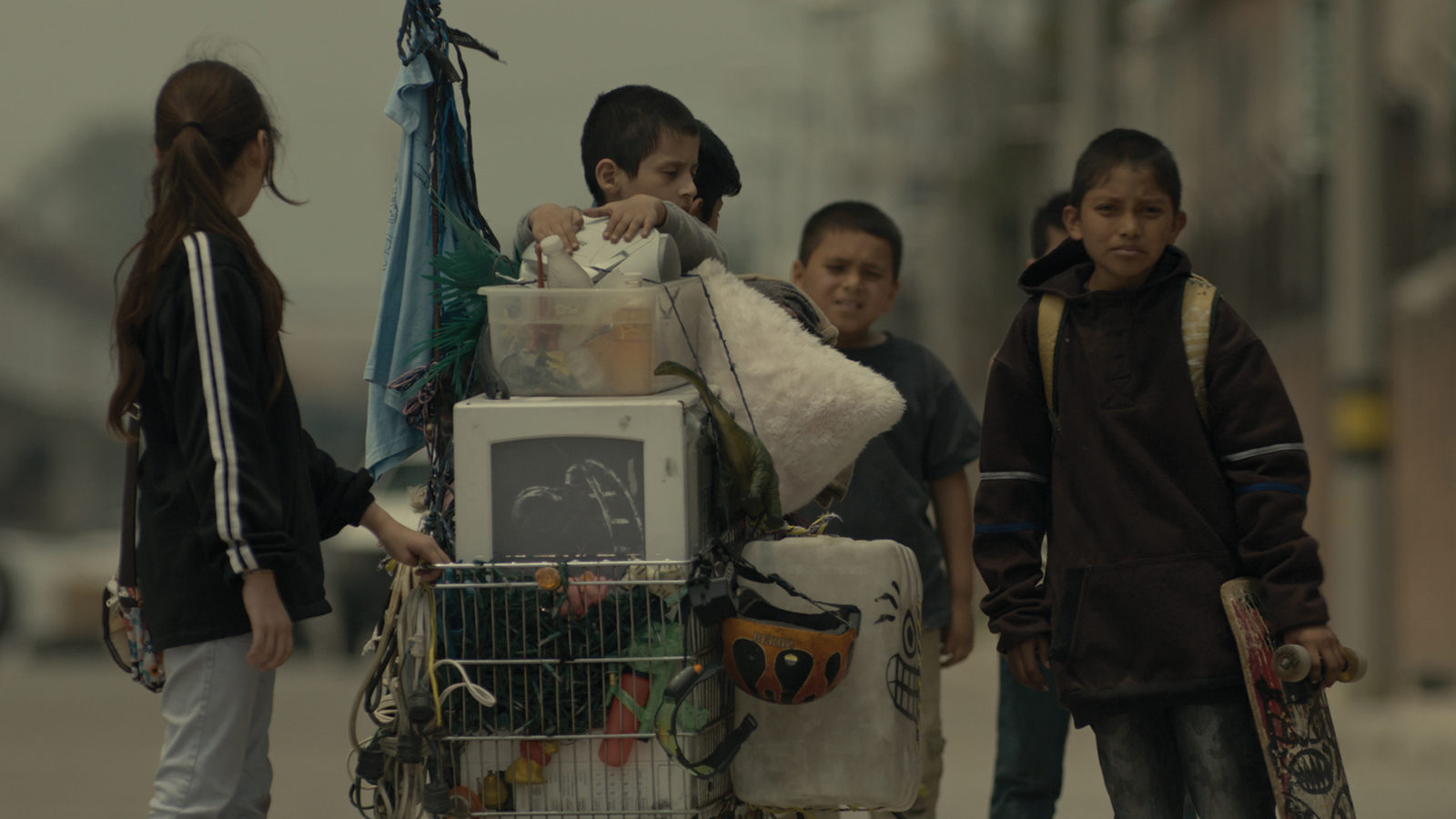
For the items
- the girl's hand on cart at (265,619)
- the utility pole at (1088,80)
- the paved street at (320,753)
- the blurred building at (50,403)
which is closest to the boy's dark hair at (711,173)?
the girl's hand on cart at (265,619)

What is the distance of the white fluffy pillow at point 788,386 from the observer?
3730mm

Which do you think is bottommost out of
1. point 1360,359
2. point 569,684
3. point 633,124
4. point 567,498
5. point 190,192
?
point 569,684

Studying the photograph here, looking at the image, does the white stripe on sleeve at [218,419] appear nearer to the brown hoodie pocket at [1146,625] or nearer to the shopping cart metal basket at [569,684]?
the shopping cart metal basket at [569,684]

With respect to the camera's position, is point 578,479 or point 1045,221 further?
point 1045,221

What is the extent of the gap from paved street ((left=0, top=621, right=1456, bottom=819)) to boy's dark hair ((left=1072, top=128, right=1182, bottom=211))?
4052 mm

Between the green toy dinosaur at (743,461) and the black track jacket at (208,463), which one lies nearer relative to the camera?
the black track jacket at (208,463)

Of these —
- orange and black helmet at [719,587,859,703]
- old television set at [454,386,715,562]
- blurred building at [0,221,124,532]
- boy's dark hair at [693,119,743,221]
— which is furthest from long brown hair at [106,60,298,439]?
blurred building at [0,221,124,532]

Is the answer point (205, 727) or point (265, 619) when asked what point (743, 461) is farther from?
point (205, 727)

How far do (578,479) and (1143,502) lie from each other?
1.22 meters

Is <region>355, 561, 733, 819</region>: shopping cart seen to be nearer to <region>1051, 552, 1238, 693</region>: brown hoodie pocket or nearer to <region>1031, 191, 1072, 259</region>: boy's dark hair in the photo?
<region>1051, 552, 1238, 693</region>: brown hoodie pocket

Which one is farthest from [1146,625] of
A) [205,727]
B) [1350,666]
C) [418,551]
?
[205,727]

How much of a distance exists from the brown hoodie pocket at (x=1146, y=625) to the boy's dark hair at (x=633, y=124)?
4.56 ft

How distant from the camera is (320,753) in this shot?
9.70 m

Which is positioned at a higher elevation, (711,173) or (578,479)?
(711,173)
